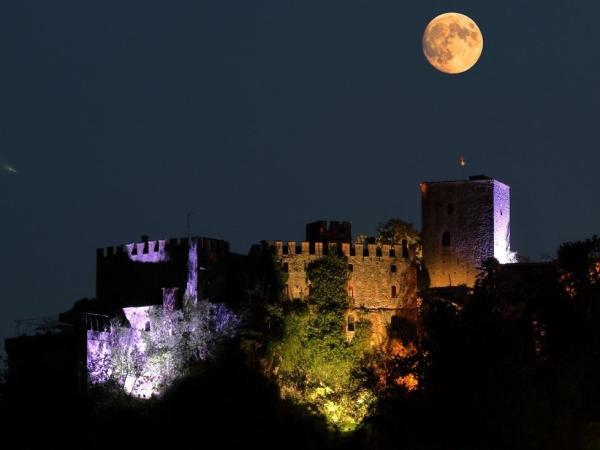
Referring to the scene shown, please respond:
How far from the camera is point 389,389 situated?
47.8 m

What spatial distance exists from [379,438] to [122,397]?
12.6m

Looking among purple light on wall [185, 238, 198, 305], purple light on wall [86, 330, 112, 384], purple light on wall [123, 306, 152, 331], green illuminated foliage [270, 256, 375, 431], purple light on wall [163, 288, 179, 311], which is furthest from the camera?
purple light on wall [185, 238, 198, 305]

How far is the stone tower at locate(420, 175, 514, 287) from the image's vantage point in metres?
63.8

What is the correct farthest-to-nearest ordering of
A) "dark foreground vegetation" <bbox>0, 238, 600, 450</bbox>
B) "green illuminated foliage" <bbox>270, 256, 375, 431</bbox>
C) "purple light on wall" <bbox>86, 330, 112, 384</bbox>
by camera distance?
"green illuminated foliage" <bbox>270, 256, 375, 431</bbox>
"purple light on wall" <bbox>86, 330, 112, 384</bbox>
"dark foreground vegetation" <bbox>0, 238, 600, 450</bbox>

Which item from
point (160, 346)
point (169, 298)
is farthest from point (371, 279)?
point (160, 346)

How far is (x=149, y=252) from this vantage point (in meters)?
64.6

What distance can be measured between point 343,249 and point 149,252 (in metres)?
8.10

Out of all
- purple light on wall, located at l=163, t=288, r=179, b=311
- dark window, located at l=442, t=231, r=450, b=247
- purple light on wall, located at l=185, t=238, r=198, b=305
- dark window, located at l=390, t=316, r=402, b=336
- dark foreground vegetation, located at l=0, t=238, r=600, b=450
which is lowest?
dark foreground vegetation, located at l=0, t=238, r=600, b=450

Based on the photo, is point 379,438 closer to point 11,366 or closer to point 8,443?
point 8,443

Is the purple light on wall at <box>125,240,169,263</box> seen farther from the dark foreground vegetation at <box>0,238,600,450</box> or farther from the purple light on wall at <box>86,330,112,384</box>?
the dark foreground vegetation at <box>0,238,600,450</box>

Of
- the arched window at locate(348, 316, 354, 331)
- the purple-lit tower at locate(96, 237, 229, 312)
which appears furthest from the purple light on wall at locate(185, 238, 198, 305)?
the arched window at locate(348, 316, 354, 331)

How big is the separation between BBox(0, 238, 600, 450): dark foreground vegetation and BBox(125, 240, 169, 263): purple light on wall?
590 centimetres

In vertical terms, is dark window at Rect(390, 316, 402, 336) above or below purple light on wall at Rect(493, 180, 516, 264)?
below

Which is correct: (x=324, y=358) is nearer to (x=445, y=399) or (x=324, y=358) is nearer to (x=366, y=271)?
(x=366, y=271)
